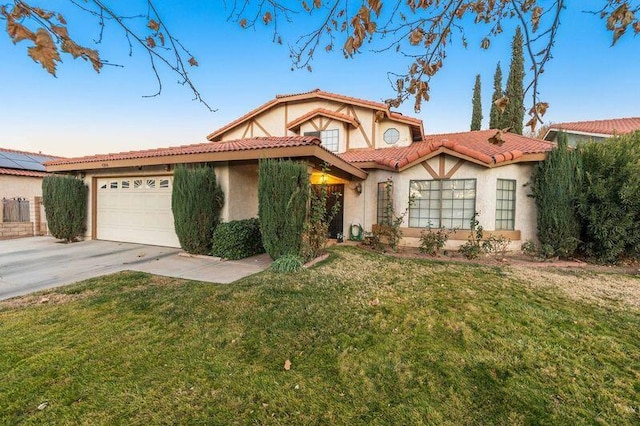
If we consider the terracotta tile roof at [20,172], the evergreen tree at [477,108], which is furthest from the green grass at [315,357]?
the evergreen tree at [477,108]

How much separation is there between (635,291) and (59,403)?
8922mm

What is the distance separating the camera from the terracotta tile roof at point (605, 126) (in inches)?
591

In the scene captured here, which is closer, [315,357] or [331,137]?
[315,357]

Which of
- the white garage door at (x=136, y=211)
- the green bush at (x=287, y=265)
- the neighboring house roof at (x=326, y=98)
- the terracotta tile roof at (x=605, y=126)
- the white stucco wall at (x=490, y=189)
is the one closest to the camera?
the green bush at (x=287, y=265)

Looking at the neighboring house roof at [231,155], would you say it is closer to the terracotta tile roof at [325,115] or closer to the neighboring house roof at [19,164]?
the terracotta tile roof at [325,115]

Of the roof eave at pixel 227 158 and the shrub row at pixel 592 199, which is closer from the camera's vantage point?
the roof eave at pixel 227 158

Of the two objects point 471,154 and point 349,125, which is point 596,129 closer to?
point 471,154

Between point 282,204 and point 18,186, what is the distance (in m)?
17.5

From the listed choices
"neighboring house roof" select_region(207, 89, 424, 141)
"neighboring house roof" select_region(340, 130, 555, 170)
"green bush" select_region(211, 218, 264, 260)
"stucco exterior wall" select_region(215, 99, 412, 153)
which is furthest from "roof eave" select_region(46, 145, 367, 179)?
"neighboring house roof" select_region(207, 89, 424, 141)

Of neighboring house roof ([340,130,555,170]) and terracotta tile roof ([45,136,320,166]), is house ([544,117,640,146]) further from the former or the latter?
terracotta tile roof ([45,136,320,166])

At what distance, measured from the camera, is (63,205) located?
1013cm

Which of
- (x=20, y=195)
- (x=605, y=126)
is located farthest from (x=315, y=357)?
(x=605, y=126)

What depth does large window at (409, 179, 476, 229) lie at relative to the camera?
916 centimetres

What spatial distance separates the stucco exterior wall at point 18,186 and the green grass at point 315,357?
15223 mm
